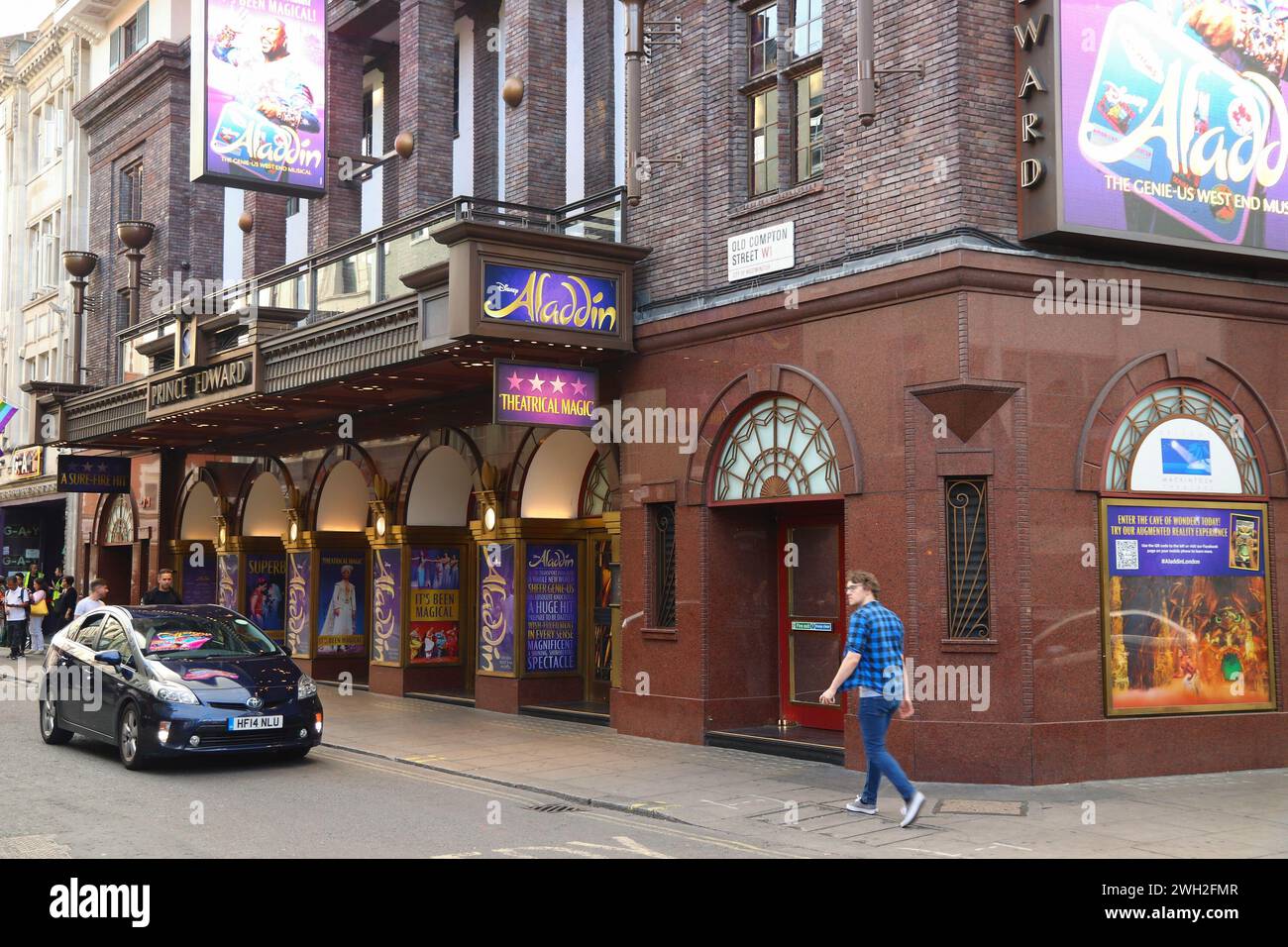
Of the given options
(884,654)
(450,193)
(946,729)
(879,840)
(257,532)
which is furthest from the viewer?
(257,532)

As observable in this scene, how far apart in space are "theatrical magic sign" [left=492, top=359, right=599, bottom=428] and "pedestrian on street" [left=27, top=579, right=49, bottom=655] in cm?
1764

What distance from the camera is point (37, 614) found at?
27688 millimetres

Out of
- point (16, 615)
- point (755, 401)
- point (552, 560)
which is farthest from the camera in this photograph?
point (16, 615)

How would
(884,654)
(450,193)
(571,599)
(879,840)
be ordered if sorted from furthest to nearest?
1. (450,193)
2. (571,599)
3. (884,654)
4. (879,840)

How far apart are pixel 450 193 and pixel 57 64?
23150mm

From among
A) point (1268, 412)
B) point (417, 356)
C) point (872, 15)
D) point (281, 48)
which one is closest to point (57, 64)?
point (281, 48)

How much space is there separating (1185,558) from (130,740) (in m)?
9.86

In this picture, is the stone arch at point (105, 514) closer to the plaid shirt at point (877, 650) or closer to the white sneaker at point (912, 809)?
the plaid shirt at point (877, 650)

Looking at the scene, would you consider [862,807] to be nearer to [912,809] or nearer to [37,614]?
[912,809]

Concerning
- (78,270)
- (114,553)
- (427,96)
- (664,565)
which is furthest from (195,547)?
(664,565)

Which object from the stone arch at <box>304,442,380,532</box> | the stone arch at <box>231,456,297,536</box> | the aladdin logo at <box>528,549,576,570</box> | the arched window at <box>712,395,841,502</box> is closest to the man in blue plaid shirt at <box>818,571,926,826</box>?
the arched window at <box>712,395,841,502</box>

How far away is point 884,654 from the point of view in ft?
32.3

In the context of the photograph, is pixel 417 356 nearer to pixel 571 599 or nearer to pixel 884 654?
pixel 571 599

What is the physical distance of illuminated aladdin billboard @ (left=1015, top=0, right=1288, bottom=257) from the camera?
11703 mm
